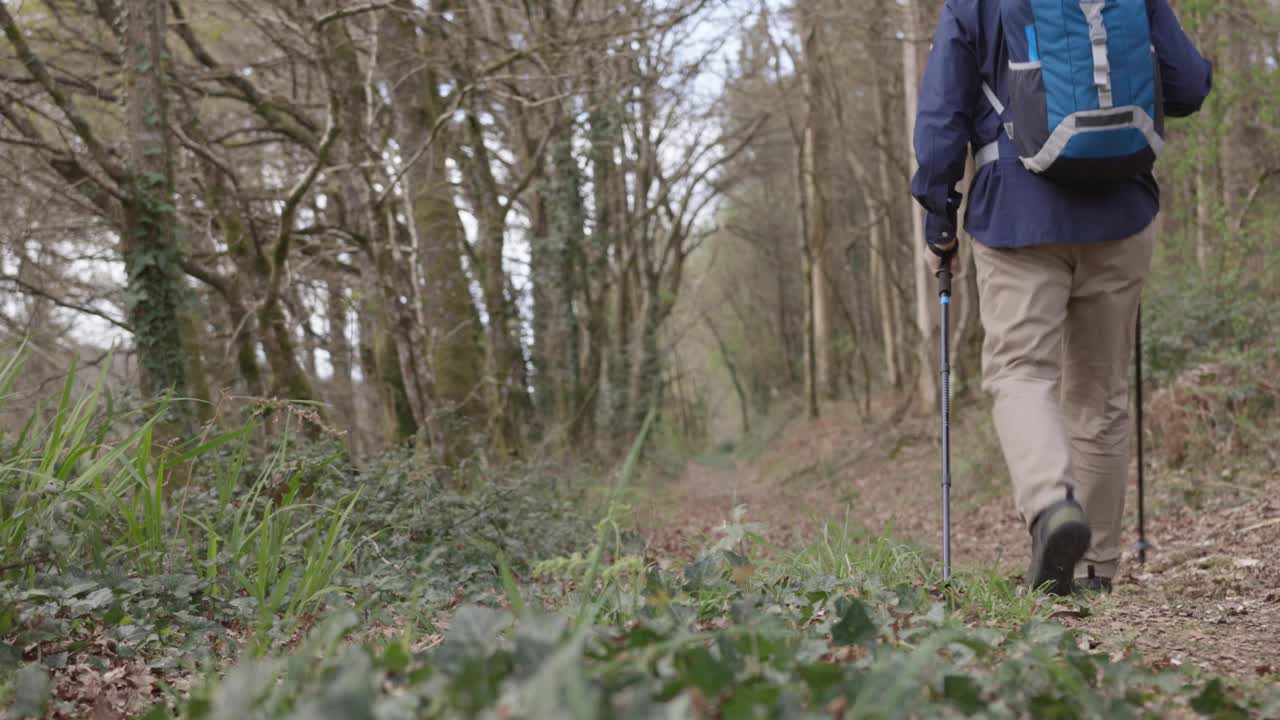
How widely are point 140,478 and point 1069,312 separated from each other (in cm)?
334

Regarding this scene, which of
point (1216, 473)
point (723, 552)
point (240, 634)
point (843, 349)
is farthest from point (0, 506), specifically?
point (843, 349)

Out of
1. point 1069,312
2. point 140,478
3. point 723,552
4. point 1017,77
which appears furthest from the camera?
point 1069,312

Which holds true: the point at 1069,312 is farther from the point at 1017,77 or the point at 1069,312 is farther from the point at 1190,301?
the point at 1190,301

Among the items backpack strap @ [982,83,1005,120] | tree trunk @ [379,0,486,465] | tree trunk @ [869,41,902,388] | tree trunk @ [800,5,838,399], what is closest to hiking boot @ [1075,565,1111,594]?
backpack strap @ [982,83,1005,120]

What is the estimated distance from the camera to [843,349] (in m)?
23.1

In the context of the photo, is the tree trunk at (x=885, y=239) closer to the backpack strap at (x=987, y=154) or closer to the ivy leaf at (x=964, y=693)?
the backpack strap at (x=987, y=154)

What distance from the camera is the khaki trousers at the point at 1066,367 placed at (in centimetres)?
312

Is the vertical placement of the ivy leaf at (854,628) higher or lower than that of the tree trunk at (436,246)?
lower

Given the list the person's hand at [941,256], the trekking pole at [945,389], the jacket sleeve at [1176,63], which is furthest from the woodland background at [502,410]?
the jacket sleeve at [1176,63]

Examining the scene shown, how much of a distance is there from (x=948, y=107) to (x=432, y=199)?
17.8ft

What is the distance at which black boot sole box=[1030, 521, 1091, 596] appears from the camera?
2857 millimetres

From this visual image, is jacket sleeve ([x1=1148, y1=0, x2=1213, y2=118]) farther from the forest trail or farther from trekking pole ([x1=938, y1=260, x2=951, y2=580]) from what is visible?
the forest trail

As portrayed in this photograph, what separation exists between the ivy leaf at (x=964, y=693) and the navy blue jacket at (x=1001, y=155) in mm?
2198

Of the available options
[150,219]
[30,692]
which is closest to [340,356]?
[150,219]
